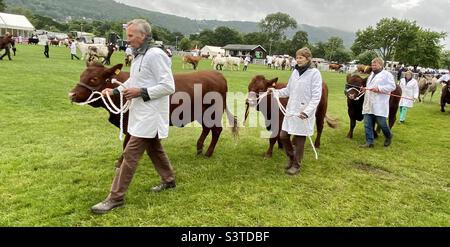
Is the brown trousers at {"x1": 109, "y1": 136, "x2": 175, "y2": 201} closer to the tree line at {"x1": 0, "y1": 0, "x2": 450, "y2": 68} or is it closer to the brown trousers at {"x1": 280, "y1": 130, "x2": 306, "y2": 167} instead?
the brown trousers at {"x1": 280, "y1": 130, "x2": 306, "y2": 167}

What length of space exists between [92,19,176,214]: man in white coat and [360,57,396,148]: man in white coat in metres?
5.56

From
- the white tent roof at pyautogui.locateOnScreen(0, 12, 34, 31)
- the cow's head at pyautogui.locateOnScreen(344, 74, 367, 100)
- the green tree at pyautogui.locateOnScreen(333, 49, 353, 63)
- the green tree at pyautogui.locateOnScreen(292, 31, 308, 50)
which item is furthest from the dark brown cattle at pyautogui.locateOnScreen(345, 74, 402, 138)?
the green tree at pyautogui.locateOnScreen(333, 49, 353, 63)

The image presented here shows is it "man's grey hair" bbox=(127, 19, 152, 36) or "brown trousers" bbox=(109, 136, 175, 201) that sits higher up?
Result: "man's grey hair" bbox=(127, 19, 152, 36)

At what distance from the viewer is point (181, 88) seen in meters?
6.23

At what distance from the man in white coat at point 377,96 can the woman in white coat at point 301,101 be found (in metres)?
2.95

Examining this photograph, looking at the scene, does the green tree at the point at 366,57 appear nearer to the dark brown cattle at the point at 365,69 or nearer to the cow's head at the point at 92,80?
the dark brown cattle at the point at 365,69

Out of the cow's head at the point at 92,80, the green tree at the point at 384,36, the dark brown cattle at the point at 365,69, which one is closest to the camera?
the cow's head at the point at 92,80

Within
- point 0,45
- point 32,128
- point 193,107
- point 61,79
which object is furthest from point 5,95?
point 0,45

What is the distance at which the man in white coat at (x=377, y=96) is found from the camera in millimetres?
8086

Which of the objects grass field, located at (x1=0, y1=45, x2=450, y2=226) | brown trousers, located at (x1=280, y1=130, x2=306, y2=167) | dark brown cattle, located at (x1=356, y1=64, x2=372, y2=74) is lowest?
grass field, located at (x1=0, y1=45, x2=450, y2=226)

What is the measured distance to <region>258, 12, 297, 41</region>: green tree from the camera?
12219 cm

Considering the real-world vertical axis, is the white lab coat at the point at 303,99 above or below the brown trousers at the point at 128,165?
above

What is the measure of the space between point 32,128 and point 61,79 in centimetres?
859

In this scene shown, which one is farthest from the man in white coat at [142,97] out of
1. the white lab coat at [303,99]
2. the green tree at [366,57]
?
the green tree at [366,57]
